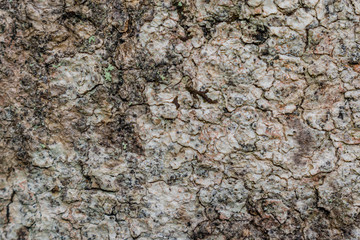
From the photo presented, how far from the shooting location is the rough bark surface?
1.35 metres

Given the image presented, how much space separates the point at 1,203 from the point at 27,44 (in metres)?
0.79

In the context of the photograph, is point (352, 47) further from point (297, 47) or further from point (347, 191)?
point (347, 191)

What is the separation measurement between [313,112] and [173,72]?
683 millimetres

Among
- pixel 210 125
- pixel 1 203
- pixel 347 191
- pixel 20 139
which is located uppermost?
pixel 210 125

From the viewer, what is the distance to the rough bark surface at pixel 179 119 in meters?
1.35

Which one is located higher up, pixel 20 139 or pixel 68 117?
pixel 68 117

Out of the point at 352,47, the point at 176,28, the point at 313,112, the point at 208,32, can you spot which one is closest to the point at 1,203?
the point at 176,28

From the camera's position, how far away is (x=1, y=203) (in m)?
1.45

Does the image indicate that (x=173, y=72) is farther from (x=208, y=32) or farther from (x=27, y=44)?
(x=27, y=44)

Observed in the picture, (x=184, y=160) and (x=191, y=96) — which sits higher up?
(x=191, y=96)

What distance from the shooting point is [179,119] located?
140 centimetres

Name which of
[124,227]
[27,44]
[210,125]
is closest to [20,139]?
[27,44]

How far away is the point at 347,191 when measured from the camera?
4.44 feet

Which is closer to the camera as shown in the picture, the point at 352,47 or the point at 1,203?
the point at 352,47
